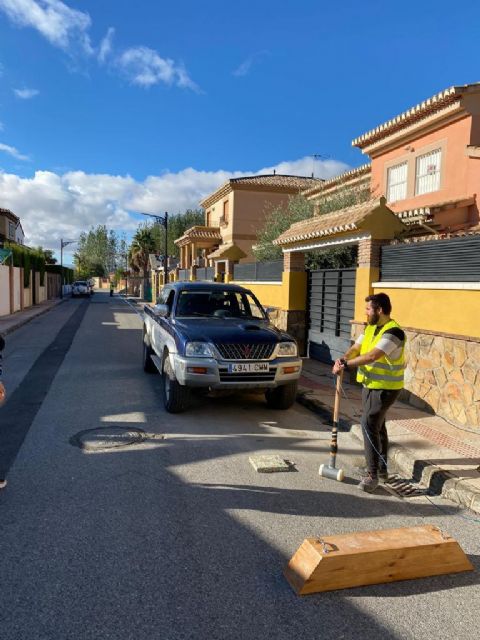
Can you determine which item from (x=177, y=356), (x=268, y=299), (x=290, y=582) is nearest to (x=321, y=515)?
(x=290, y=582)

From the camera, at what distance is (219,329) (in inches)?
262

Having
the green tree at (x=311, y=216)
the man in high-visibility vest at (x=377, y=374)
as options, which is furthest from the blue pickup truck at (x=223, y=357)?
the green tree at (x=311, y=216)

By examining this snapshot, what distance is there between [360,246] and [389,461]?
4.50 metres

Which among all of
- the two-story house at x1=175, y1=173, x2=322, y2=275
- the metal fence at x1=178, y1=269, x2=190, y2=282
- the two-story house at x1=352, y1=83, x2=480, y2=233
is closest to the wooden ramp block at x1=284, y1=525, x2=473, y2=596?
the two-story house at x1=352, y1=83, x2=480, y2=233

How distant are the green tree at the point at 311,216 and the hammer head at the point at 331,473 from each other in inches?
371

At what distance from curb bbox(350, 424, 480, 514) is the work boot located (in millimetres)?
583

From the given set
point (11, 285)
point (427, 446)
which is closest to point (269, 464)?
point (427, 446)

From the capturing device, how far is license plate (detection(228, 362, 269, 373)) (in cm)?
619

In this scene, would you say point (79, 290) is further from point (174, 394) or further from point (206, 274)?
point (174, 394)

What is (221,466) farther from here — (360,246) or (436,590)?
(360,246)

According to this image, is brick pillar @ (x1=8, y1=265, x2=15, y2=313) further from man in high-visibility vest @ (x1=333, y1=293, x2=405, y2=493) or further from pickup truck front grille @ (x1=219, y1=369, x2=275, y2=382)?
man in high-visibility vest @ (x1=333, y1=293, x2=405, y2=493)

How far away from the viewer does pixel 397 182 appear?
16.1m

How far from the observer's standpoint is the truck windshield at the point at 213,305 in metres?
7.67

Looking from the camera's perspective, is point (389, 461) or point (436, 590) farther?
point (389, 461)
